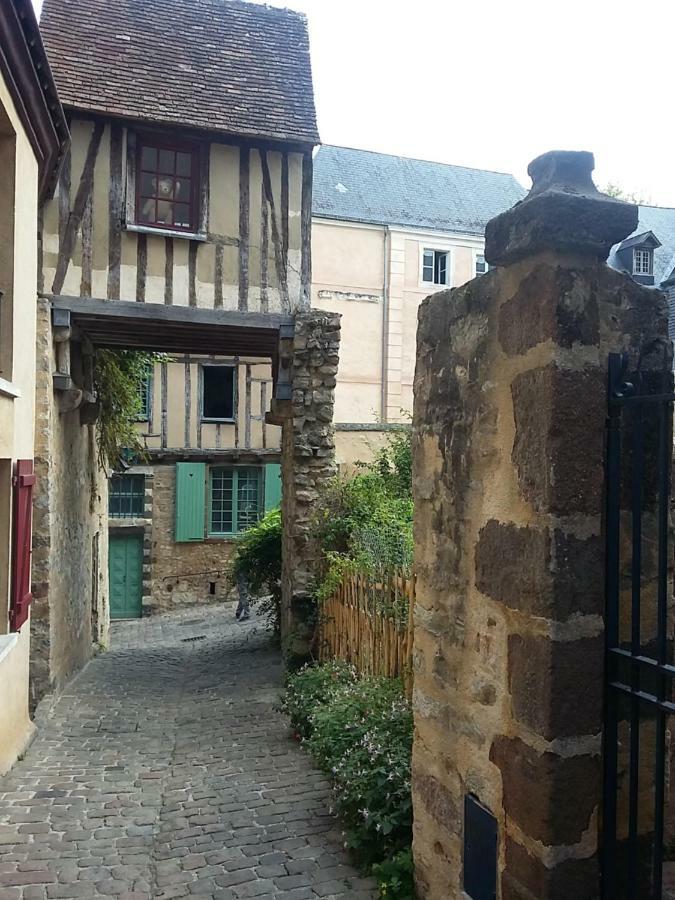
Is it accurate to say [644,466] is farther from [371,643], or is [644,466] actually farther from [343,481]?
[343,481]

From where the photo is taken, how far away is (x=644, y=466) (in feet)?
7.06

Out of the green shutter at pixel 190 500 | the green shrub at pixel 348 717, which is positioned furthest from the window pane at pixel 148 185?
the green shutter at pixel 190 500

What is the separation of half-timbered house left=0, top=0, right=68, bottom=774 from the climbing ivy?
4.29 metres

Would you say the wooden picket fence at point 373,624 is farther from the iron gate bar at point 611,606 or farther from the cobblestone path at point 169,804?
the iron gate bar at point 611,606

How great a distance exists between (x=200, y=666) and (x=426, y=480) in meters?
7.28

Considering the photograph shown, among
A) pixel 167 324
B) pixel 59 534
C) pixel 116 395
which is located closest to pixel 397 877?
pixel 59 534

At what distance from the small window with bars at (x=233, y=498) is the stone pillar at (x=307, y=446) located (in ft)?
25.6

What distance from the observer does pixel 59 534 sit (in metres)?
7.68

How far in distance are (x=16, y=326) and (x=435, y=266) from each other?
14900mm

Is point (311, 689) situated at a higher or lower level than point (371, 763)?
lower

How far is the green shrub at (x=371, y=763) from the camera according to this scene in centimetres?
332

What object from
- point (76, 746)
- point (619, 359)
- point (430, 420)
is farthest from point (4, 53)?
point (76, 746)

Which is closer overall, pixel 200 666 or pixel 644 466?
pixel 644 466

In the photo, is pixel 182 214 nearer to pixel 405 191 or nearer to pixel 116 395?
pixel 116 395
